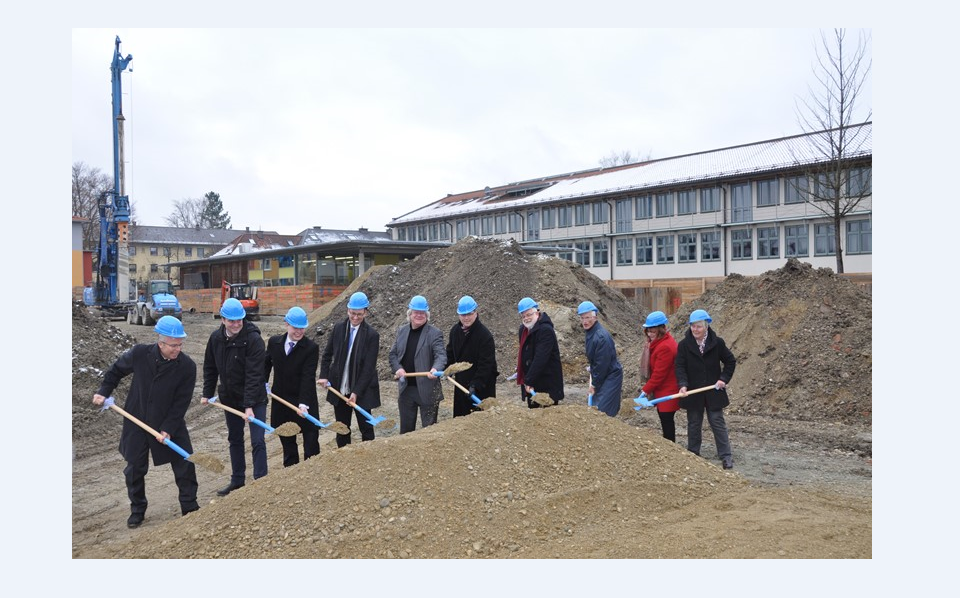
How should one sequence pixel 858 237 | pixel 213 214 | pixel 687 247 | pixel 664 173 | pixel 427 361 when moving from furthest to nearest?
pixel 213 214 < pixel 664 173 < pixel 687 247 < pixel 858 237 < pixel 427 361

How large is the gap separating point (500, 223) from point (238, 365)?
4488 cm

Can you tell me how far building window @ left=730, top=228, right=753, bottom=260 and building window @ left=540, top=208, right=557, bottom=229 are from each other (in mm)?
12748

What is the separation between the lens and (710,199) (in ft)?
127

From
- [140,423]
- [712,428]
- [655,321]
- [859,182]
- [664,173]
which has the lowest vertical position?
[712,428]

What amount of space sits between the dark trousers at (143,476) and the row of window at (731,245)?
32.2m

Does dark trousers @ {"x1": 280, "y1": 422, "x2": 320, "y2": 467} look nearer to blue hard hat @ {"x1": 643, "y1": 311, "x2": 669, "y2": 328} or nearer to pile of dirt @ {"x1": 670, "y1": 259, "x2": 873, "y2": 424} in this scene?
blue hard hat @ {"x1": 643, "y1": 311, "x2": 669, "y2": 328}

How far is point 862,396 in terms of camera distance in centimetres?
1105

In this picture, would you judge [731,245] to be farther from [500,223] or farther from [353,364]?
[353,364]

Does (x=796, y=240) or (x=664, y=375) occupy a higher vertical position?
(x=796, y=240)

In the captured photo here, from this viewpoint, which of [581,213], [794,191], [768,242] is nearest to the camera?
[794,191]

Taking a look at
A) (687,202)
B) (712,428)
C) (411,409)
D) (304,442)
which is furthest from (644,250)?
(304,442)

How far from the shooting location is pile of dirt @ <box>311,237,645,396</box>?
661 inches

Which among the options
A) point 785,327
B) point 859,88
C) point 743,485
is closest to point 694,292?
point 859,88

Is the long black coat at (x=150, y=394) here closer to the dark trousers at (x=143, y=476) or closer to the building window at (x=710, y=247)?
the dark trousers at (x=143, y=476)
